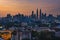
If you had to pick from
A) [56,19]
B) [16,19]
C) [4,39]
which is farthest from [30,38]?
[16,19]

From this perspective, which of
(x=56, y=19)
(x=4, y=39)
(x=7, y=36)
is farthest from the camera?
(x=56, y=19)

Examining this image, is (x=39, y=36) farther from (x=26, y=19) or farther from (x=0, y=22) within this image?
(x=26, y=19)

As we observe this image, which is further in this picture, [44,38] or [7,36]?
[7,36]

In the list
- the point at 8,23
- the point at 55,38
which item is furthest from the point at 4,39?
the point at 8,23

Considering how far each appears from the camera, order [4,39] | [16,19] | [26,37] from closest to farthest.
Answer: [26,37] < [4,39] < [16,19]

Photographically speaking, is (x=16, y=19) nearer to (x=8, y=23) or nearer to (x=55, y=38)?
(x=8, y=23)

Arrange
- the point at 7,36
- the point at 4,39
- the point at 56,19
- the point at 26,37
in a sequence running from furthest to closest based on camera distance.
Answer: the point at 56,19 → the point at 7,36 → the point at 4,39 → the point at 26,37
